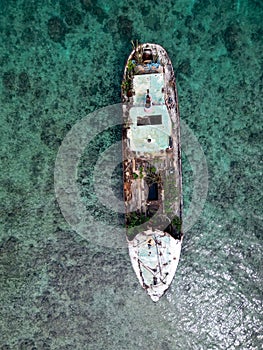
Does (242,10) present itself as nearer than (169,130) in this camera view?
No

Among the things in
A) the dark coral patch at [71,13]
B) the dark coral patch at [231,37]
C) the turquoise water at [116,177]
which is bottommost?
the turquoise water at [116,177]

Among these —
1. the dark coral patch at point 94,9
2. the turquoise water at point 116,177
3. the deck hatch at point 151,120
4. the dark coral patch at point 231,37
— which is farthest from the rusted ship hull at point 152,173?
the dark coral patch at point 231,37

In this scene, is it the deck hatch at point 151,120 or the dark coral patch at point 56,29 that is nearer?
the deck hatch at point 151,120

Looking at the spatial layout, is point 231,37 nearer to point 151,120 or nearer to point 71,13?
point 151,120

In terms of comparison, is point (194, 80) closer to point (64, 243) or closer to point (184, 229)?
point (184, 229)

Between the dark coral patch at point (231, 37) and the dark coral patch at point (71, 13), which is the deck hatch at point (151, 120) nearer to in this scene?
the dark coral patch at point (231, 37)

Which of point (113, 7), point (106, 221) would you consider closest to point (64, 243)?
A: point (106, 221)

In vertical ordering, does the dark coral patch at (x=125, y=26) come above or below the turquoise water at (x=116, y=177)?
above
